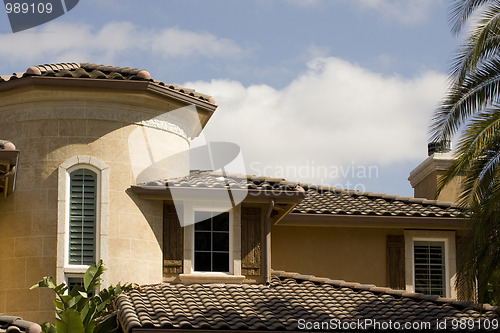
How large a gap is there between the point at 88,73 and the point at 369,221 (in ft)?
26.1

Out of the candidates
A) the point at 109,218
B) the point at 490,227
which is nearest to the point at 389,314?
the point at 490,227

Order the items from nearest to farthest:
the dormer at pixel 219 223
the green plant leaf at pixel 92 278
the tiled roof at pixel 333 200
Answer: the green plant leaf at pixel 92 278, the dormer at pixel 219 223, the tiled roof at pixel 333 200

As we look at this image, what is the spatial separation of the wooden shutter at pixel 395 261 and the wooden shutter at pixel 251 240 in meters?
4.18

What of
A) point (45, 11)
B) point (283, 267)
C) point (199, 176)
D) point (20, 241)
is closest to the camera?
point (45, 11)

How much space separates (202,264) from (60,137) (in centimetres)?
433

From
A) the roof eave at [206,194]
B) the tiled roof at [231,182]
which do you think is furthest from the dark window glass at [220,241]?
the tiled roof at [231,182]

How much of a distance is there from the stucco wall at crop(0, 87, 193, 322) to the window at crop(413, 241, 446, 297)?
7.09m

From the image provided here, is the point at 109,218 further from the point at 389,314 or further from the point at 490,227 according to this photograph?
the point at 490,227

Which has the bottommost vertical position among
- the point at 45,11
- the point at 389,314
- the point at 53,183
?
Result: the point at 389,314

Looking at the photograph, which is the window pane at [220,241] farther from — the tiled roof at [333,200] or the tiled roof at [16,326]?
the tiled roof at [16,326]

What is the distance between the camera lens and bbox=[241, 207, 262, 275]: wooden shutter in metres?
22.1

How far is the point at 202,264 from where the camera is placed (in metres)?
22.0

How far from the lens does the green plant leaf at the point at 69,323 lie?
18.1 meters

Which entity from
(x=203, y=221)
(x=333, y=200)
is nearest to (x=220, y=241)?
(x=203, y=221)
